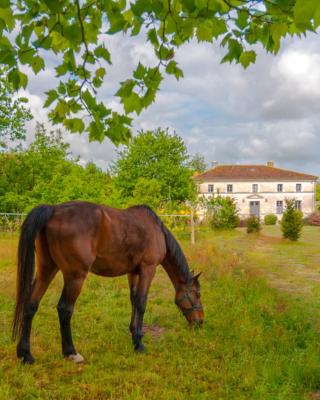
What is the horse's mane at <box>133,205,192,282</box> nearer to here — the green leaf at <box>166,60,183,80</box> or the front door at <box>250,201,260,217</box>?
the green leaf at <box>166,60,183,80</box>

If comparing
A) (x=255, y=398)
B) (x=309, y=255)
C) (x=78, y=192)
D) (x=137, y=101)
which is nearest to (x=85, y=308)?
(x=255, y=398)

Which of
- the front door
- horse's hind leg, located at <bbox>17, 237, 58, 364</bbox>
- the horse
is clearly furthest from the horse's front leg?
the front door

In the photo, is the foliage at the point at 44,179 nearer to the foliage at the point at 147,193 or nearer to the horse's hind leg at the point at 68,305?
the foliage at the point at 147,193

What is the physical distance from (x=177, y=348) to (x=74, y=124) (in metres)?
3.16

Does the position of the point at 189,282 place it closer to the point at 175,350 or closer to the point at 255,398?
the point at 175,350

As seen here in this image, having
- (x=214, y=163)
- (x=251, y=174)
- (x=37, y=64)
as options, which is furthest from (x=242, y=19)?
(x=214, y=163)

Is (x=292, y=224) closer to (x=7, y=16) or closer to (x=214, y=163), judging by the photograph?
(x=7, y=16)

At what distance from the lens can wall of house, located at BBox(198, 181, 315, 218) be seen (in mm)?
54438

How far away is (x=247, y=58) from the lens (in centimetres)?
320

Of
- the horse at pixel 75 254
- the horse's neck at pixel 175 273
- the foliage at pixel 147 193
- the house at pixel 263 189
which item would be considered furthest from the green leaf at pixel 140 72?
the house at pixel 263 189

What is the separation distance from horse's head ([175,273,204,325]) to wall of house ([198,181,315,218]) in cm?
4922

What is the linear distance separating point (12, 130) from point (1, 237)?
36.2 ft

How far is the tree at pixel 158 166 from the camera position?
28906mm

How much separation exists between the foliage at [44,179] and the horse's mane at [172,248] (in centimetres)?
1294
